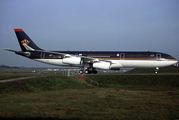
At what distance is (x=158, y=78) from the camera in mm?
30141

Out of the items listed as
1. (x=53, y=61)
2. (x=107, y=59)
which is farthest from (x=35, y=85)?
(x=107, y=59)

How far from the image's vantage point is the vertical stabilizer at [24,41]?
38.0 metres

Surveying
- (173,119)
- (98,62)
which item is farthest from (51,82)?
(173,119)

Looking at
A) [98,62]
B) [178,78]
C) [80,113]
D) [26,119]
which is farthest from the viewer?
[98,62]

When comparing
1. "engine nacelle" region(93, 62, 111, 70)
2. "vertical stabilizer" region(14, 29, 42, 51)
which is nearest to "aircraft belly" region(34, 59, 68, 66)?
"vertical stabilizer" region(14, 29, 42, 51)

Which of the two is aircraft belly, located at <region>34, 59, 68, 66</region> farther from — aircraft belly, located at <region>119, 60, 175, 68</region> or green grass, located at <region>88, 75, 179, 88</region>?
aircraft belly, located at <region>119, 60, 175, 68</region>

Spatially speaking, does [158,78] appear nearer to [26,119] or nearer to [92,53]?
[92,53]

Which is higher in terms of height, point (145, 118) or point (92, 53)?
point (92, 53)

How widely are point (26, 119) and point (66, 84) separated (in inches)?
590

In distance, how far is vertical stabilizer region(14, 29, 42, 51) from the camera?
125ft

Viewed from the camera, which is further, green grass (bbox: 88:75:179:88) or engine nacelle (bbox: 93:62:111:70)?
engine nacelle (bbox: 93:62:111:70)

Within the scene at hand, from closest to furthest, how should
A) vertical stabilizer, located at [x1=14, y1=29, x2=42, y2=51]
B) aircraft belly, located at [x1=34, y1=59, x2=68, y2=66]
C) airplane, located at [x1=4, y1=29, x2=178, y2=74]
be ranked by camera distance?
1. airplane, located at [x1=4, y1=29, x2=178, y2=74]
2. aircraft belly, located at [x1=34, y1=59, x2=68, y2=66]
3. vertical stabilizer, located at [x1=14, y1=29, x2=42, y2=51]

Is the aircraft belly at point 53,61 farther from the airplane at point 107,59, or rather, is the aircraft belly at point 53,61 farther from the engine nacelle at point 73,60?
the engine nacelle at point 73,60

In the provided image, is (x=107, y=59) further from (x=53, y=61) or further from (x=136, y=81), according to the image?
(x=53, y=61)
